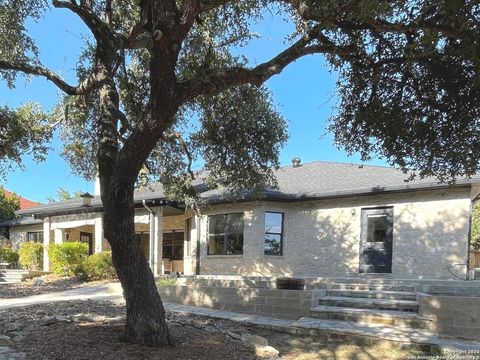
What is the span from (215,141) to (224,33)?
2.32m

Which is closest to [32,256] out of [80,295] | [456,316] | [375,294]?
[80,295]

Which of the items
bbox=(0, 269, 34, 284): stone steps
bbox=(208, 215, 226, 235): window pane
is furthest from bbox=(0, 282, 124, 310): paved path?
bbox=(0, 269, 34, 284): stone steps

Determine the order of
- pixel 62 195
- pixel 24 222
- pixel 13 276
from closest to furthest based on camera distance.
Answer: pixel 13 276, pixel 24 222, pixel 62 195

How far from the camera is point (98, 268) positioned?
15289mm

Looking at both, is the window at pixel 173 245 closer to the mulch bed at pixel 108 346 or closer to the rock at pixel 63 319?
the rock at pixel 63 319

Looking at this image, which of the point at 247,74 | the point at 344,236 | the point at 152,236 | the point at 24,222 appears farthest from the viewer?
the point at 24,222

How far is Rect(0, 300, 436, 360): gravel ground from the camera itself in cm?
516

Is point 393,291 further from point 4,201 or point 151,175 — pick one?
point 4,201

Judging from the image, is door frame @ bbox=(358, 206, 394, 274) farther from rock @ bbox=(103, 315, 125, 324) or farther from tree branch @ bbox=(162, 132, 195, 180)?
rock @ bbox=(103, 315, 125, 324)

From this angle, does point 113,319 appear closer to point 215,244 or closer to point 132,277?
point 132,277

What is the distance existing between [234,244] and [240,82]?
10109mm

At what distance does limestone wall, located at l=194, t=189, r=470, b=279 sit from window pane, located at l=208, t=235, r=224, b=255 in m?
0.20

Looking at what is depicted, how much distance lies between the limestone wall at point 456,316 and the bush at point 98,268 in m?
11.1

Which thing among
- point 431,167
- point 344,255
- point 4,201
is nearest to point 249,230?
point 344,255
